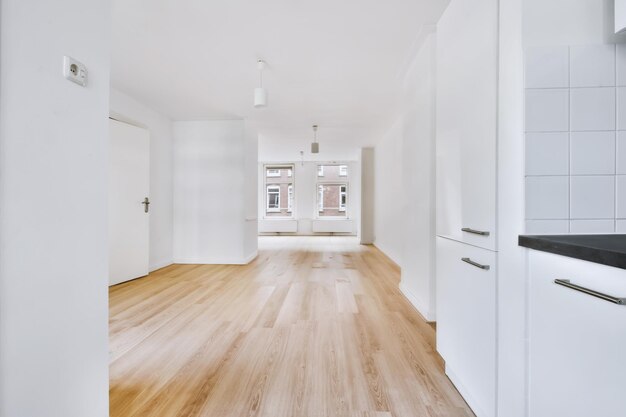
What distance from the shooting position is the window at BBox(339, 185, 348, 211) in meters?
9.67

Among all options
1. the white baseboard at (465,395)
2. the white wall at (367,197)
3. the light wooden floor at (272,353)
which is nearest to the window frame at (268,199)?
the white wall at (367,197)

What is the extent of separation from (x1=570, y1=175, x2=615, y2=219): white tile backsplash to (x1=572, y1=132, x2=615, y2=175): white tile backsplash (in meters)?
0.03

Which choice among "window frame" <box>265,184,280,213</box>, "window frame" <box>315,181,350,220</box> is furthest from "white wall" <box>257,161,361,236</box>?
"window frame" <box>265,184,280,213</box>

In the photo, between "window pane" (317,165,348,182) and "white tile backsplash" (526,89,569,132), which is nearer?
"white tile backsplash" (526,89,569,132)

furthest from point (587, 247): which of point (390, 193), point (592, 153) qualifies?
point (390, 193)

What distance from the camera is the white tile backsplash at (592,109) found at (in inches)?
39.2

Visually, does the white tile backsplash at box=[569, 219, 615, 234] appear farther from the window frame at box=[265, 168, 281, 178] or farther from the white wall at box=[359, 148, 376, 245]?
the window frame at box=[265, 168, 281, 178]

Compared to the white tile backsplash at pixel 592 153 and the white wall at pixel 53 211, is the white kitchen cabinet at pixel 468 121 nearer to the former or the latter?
the white tile backsplash at pixel 592 153

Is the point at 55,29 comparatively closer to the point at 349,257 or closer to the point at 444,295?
the point at 444,295

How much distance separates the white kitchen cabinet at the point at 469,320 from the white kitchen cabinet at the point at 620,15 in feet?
2.82

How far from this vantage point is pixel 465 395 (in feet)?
4.60

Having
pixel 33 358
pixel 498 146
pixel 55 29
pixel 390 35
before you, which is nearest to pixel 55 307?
pixel 33 358

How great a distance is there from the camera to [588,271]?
0.75 m

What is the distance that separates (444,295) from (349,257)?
3944mm
